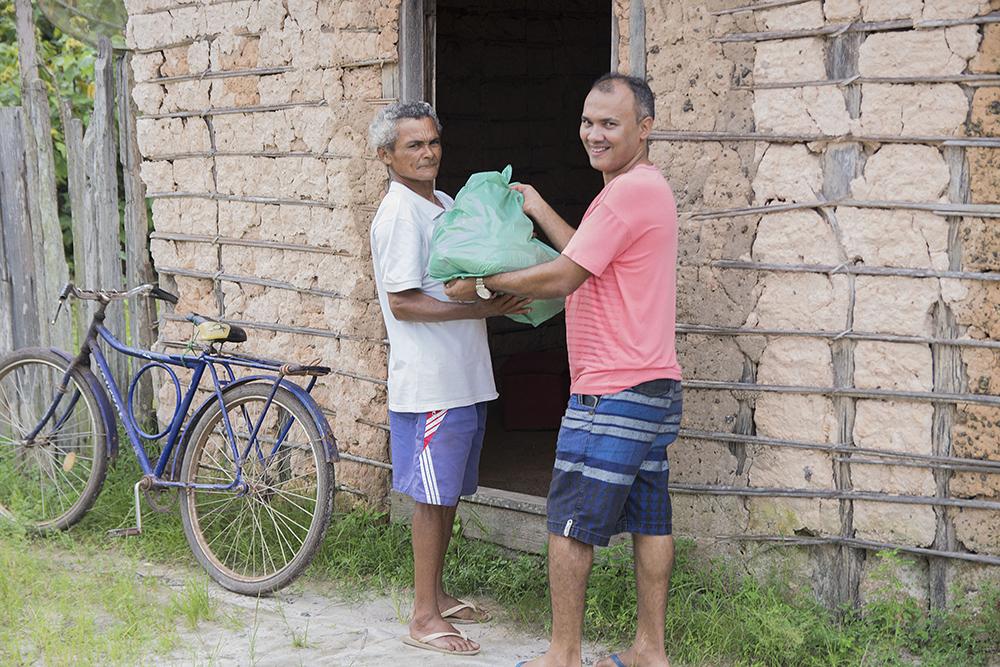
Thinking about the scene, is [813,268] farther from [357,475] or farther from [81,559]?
[81,559]

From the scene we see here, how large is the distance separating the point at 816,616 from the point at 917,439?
708 millimetres

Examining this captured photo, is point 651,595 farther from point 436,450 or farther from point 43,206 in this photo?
point 43,206

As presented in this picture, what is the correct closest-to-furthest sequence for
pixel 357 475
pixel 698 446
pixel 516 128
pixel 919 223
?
1. pixel 919 223
2. pixel 698 446
3. pixel 357 475
4. pixel 516 128

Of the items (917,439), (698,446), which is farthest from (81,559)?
(917,439)

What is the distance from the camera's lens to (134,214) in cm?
599

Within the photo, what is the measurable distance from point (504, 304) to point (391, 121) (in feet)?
2.45

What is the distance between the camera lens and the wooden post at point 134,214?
5988 millimetres

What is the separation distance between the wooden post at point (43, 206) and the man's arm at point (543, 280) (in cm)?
337

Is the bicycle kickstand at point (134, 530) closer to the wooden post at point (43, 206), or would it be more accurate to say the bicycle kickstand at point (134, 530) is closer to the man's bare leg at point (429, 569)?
the man's bare leg at point (429, 569)

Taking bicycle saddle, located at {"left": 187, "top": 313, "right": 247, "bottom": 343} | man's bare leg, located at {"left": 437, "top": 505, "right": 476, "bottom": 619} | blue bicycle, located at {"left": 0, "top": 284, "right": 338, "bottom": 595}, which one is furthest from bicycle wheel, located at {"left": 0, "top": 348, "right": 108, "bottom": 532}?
man's bare leg, located at {"left": 437, "top": 505, "right": 476, "bottom": 619}

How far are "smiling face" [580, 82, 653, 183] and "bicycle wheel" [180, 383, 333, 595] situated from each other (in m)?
1.63

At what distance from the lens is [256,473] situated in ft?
15.9

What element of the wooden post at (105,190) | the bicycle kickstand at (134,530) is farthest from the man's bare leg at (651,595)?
the wooden post at (105,190)

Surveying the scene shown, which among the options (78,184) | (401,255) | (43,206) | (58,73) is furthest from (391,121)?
(58,73)
